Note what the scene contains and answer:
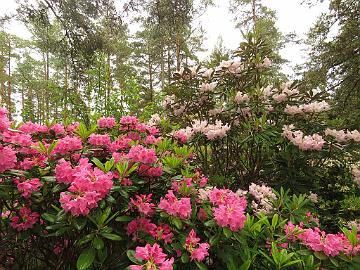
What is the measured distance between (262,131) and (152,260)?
1.91 metres

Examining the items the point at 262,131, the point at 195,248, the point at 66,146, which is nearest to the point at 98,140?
the point at 66,146

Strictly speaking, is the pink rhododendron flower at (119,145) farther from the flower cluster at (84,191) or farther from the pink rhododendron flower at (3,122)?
the pink rhododendron flower at (3,122)

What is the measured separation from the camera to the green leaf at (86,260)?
1.46 meters

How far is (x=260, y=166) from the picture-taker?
11.4 ft

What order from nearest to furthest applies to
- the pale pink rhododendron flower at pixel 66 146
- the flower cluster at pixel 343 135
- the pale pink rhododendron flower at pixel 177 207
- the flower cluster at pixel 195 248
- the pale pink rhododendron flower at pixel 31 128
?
the flower cluster at pixel 195 248, the pale pink rhododendron flower at pixel 177 207, the pale pink rhododendron flower at pixel 66 146, the pale pink rhododendron flower at pixel 31 128, the flower cluster at pixel 343 135

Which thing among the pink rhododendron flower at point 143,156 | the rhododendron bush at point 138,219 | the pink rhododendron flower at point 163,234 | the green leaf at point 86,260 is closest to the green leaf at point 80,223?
the rhododendron bush at point 138,219

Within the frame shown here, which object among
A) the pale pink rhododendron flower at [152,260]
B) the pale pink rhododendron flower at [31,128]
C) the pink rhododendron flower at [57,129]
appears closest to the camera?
the pale pink rhododendron flower at [152,260]

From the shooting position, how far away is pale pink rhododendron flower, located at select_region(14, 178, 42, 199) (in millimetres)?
1731

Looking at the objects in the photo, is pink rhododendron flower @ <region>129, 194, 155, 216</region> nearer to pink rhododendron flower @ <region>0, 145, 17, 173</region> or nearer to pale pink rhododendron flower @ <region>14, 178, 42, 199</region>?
pale pink rhododendron flower @ <region>14, 178, 42, 199</region>

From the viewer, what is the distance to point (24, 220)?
1.85 metres

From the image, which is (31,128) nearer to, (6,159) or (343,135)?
(6,159)

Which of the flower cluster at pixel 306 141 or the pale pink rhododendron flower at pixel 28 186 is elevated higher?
the flower cluster at pixel 306 141

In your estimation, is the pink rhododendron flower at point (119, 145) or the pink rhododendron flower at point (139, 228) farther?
the pink rhododendron flower at point (119, 145)

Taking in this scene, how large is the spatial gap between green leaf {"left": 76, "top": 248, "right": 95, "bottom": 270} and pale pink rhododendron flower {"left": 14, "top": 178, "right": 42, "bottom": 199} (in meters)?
0.51
